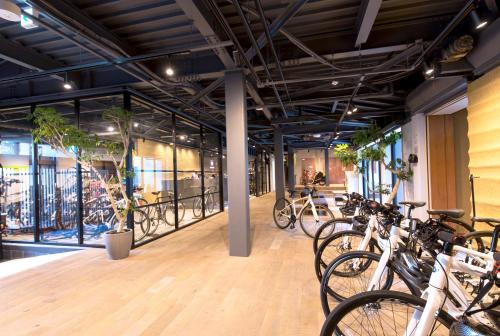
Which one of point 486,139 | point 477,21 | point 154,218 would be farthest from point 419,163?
point 154,218

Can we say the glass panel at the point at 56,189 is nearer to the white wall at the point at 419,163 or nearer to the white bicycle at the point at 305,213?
the white bicycle at the point at 305,213

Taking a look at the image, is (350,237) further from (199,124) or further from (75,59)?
(199,124)

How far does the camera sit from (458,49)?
276 centimetres

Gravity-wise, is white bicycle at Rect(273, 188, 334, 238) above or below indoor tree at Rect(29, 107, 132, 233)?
below

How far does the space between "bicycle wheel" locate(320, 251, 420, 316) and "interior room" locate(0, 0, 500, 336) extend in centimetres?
2

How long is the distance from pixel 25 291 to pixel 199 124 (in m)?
5.02

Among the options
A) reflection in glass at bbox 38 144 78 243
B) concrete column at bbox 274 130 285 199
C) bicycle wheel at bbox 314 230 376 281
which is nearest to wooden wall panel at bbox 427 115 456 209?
bicycle wheel at bbox 314 230 376 281

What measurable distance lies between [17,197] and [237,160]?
560 centimetres

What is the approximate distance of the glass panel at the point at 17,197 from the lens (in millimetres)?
5117

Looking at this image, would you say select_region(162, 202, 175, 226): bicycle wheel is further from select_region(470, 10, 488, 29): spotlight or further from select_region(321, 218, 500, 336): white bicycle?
select_region(470, 10, 488, 29): spotlight

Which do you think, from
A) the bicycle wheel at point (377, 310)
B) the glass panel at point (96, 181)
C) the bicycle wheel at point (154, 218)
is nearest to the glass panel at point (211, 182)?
the bicycle wheel at point (154, 218)

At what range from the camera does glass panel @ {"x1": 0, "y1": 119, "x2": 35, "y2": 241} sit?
512 centimetres

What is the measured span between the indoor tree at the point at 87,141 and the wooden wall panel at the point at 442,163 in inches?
206

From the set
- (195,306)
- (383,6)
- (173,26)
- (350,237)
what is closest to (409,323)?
(350,237)
